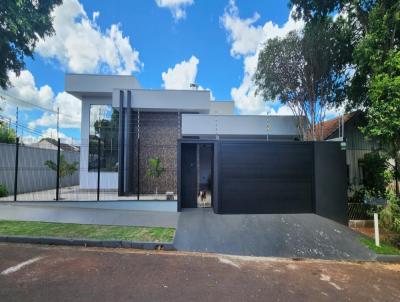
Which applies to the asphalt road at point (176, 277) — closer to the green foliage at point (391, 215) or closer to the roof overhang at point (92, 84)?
the green foliage at point (391, 215)

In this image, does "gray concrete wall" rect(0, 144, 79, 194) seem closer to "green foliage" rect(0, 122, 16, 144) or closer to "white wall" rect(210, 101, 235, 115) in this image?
"green foliage" rect(0, 122, 16, 144)

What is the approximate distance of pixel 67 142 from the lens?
10.3 m

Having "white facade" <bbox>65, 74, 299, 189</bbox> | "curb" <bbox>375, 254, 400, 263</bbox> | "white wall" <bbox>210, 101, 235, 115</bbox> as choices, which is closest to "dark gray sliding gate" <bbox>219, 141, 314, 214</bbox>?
"curb" <bbox>375, 254, 400, 263</bbox>

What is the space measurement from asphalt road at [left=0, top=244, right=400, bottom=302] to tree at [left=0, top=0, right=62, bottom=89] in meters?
8.04

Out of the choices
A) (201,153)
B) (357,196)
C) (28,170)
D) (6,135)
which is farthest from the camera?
(6,135)

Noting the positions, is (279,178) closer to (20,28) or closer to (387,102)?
(387,102)

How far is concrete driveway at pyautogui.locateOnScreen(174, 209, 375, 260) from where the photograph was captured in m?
5.66

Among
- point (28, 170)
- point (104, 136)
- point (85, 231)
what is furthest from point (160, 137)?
point (85, 231)

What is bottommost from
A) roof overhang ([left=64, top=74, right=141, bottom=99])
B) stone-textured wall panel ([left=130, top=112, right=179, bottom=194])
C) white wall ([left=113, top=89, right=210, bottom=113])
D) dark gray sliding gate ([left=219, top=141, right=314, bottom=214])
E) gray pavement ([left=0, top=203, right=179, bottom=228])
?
gray pavement ([left=0, top=203, right=179, bottom=228])

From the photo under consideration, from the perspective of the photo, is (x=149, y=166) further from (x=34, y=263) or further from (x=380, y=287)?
(x=380, y=287)

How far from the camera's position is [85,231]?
626 centimetres

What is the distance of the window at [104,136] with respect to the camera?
42.9 feet

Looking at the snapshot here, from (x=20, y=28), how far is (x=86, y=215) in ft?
25.9

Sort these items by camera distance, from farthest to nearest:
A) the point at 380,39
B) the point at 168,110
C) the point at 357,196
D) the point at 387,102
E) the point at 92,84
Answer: the point at 168,110 → the point at 92,84 → the point at 357,196 → the point at 380,39 → the point at 387,102
